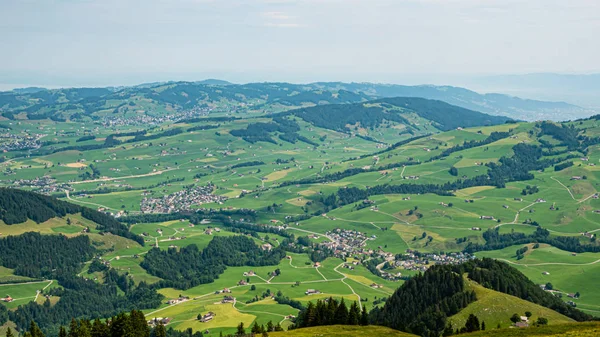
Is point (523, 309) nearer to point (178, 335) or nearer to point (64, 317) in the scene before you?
point (178, 335)

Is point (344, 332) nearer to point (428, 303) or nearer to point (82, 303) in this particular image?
point (428, 303)

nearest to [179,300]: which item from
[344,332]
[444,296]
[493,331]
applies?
[444,296]

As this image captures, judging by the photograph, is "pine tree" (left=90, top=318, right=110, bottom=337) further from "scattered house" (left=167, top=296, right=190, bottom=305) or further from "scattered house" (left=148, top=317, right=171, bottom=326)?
"scattered house" (left=167, top=296, right=190, bottom=305)

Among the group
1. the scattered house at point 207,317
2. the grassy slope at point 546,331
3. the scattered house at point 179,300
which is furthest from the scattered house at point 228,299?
the grassy slope at point 546,331

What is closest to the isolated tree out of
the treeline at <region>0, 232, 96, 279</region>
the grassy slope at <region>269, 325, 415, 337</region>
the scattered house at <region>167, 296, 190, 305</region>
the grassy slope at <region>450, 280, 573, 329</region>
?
the grassy slope at <region>450, 280, 573, 329</region>

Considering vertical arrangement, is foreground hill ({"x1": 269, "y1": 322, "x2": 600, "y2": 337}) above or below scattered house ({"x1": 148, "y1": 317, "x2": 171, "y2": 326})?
above

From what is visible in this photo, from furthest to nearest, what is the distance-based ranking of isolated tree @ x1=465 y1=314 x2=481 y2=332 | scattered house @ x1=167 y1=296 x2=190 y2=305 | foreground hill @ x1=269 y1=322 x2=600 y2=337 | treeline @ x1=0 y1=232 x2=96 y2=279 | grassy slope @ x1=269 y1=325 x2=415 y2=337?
treeline @ x1=0 y1=232 x2=96 y2=279, scattered house @ x1=167 y1=296 x2=190 y2=305, isolated tree @ x1=465 y1=314 x2=481 y2=332, grassy slope @ x1=269 y1=325 x2=415 y2=337, foreground hill @ x1=269 y1=322 x2=600 y2=337

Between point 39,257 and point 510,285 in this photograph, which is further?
point 39,257

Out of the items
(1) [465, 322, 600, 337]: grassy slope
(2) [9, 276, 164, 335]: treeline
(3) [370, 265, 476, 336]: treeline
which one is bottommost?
(2) [9, 276, 164, 335]: treeline

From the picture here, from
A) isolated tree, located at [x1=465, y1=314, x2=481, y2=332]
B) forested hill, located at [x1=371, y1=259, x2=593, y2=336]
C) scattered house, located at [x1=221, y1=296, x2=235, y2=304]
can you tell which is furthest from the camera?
scattered house, located at [x1=221, y1=296, x2=235, y2=304]
